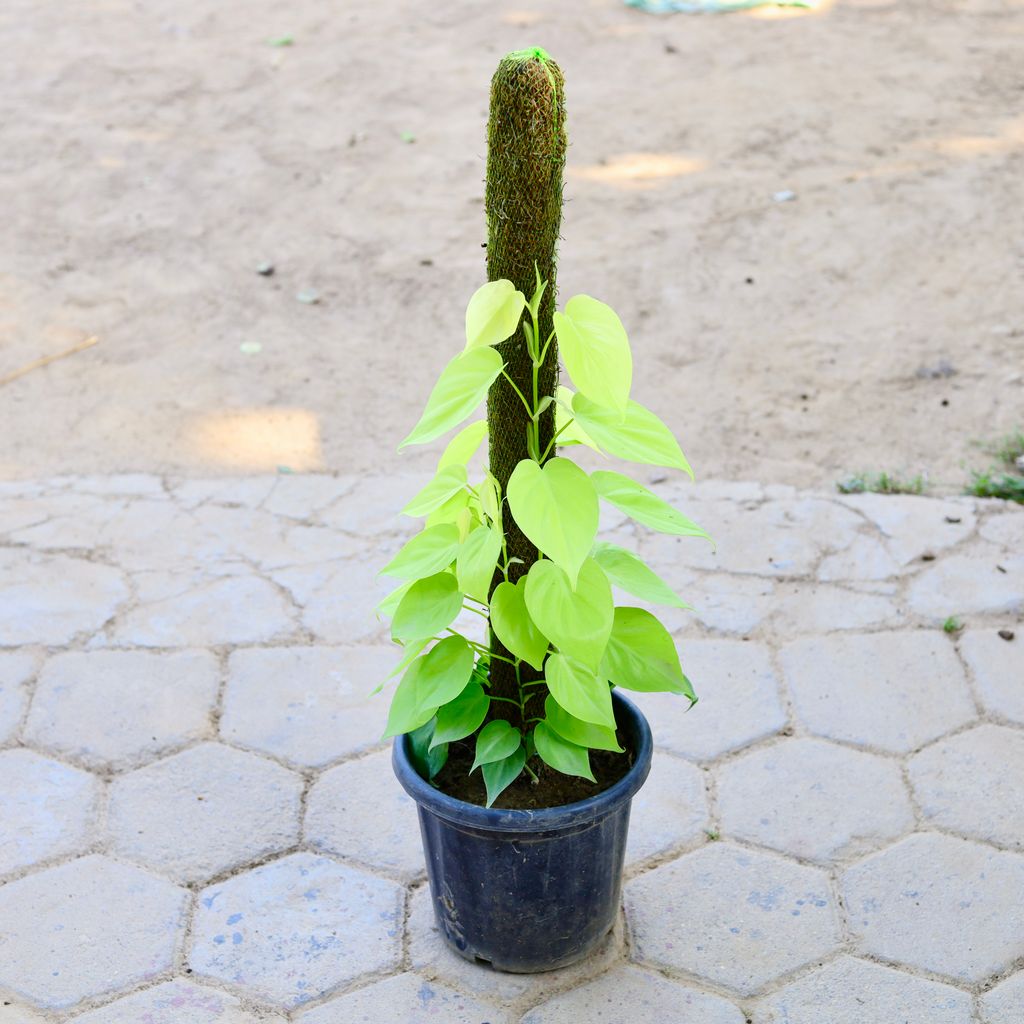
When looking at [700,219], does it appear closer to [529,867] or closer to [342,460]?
[342,460]

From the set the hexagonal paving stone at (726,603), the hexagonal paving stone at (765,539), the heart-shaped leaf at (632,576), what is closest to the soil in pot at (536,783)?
the heart-shaped leaf at (632,576)

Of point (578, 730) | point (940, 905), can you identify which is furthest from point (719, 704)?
point (578, 730)

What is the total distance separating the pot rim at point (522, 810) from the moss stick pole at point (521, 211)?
14.0 inches

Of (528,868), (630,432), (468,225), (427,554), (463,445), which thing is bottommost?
(468,225)

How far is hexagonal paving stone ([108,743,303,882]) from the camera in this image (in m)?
2.35

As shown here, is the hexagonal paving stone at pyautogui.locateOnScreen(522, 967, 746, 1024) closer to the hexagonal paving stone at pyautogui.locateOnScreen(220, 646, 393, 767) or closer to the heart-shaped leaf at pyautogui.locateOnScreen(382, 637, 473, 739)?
the heart-shaped leaf at pyautogui.locateOnScreen(382, 637, 473, 739)

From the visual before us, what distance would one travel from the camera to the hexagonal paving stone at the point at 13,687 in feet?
8.73

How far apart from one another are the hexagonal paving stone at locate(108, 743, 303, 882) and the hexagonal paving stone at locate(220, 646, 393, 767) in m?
0.07

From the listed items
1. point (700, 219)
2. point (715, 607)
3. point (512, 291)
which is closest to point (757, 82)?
point (700, 219)

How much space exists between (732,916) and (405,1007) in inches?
23.3

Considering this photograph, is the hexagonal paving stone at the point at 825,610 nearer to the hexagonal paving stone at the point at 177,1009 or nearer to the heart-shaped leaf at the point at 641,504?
Result: the heart-shaped leaf at the point at 641,504

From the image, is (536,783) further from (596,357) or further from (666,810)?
(596,357)

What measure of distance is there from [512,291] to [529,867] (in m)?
0.90

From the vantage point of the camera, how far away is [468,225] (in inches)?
197
